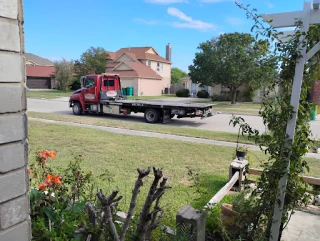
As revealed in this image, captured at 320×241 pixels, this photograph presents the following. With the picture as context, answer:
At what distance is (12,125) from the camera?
1.53 metres

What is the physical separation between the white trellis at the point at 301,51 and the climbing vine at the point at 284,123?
41 mm

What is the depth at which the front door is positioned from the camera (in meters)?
15.4

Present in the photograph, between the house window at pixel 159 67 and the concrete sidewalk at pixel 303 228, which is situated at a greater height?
the house window at pixel 159 67

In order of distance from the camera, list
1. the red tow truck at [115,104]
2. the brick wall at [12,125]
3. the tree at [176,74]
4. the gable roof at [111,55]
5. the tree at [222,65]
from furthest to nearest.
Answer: the tree at [176,74] → the gable roof at [111,55] → the tree at [222,65] → the red tow truck at [115,104] → the brick wall at [12,125]

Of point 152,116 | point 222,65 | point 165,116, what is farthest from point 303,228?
point 222,65

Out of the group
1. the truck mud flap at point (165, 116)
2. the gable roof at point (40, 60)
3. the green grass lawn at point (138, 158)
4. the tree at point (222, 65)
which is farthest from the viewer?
the gable roof at point (40, 60)

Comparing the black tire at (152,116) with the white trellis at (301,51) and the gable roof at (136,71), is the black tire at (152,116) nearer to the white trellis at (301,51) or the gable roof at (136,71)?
the white trellis at (301,51)

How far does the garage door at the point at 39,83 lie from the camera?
160 feet

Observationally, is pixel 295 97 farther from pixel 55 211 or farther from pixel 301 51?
pixel 55 211

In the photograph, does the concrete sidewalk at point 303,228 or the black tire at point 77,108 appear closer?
the concrete sidewalk at point 303,228

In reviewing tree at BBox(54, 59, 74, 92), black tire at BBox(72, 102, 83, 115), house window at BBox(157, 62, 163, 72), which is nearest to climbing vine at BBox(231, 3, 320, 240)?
black tire at BBox(72, 102, 83, 115)

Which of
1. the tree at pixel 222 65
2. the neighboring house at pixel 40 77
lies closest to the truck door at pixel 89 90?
the tree at pixel 222 65

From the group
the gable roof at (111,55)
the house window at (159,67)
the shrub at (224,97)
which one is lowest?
the shrub at (224,97)

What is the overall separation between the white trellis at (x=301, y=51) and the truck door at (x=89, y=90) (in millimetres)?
13524
